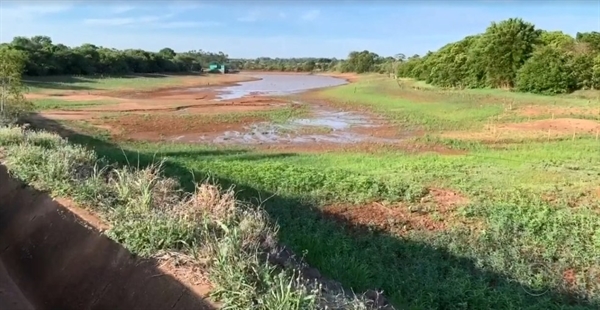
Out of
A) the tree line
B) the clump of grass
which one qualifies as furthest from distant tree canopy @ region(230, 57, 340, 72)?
the clump of grass

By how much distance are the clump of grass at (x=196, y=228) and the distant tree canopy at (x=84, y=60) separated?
134ft

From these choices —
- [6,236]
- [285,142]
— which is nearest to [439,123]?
[285,142]

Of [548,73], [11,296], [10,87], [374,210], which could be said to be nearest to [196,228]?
[11,296]

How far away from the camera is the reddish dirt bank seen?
4.48 meters

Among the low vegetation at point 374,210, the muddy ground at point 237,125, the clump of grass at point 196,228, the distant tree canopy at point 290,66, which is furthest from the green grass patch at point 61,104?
the distant tree canopy at point 290,66

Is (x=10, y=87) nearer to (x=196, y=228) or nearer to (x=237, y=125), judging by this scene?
(x=237, y=125)

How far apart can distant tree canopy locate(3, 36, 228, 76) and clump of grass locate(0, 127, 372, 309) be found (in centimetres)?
4087

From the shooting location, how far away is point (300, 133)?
22.8 m

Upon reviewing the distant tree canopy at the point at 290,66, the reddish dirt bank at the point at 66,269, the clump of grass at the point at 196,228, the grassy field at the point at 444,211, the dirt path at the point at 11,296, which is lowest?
the distant tree canopy at the point at 290,66

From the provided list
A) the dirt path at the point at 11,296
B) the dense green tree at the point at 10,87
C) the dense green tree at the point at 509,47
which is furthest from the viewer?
the dense green tree at the point at 509,47

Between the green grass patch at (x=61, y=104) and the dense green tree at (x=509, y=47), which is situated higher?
the dense green tree at (x=509, y=47)

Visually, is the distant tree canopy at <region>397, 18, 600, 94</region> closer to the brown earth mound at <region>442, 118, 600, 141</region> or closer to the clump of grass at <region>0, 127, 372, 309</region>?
the brown earth mound at <region>442, 118, 600, 141</region>

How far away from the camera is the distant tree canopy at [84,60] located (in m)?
54.0

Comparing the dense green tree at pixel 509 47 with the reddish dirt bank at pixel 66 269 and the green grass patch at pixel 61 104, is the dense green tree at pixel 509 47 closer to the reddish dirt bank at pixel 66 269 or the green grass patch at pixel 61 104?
the green grass patch at pixel 61 104
